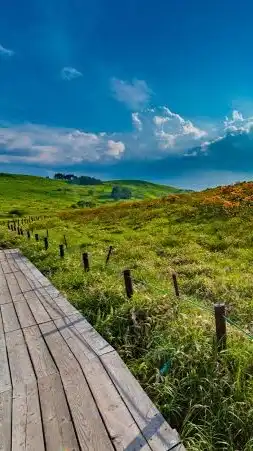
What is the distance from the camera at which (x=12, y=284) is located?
49.2 feet

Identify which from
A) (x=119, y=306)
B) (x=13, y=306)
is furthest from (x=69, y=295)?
(x=119, y=306)

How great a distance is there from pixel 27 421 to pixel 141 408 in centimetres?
184

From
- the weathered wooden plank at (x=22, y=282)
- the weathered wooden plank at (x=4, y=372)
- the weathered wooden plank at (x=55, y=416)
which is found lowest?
the weathered wooden plank at (x=22, y=282)

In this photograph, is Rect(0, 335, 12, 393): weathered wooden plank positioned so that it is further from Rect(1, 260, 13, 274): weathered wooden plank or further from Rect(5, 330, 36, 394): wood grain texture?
Rect(1, 260, 13, 274): weathered wooden plank

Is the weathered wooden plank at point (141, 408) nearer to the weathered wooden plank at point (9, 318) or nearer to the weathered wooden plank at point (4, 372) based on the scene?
the weathered wooden plank at point (4, 372)

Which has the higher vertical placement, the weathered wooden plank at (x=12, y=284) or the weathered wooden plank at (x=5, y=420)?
the weathered wooden plank at (x=5, y=420)

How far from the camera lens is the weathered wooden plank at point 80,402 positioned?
5.27 m

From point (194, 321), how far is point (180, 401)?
243cm

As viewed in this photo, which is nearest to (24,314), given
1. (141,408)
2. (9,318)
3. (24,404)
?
(9,318)

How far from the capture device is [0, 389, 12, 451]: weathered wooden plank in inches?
207

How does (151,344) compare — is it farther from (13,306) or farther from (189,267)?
(189,267)

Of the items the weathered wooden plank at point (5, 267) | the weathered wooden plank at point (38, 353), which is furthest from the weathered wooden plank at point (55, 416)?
the weathered wooden plank at point (5, 267)

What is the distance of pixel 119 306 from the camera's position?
424 inches

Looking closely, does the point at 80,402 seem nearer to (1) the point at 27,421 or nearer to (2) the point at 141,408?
(1) the point at 27,421
